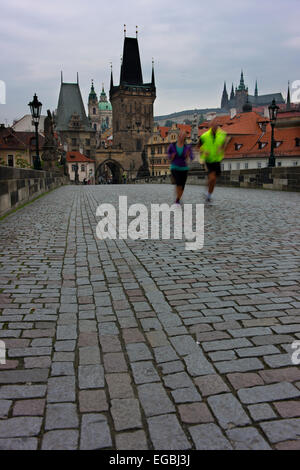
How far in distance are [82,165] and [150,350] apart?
305ft

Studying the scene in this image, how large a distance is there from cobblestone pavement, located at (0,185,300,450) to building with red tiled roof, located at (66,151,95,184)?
88.6 meters

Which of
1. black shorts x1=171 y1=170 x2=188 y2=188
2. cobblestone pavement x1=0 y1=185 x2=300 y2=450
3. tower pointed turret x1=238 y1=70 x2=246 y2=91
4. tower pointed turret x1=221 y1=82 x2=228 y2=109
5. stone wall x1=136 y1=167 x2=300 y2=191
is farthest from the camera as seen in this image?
tower pointed turret x1=221 y1=82 x2=228 y2=109

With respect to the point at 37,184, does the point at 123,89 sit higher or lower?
higher

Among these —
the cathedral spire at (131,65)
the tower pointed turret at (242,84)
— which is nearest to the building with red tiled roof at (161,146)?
the cathedral spire at (131,65)

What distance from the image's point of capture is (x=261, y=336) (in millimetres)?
3031

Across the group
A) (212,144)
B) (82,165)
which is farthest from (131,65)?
(212,144)

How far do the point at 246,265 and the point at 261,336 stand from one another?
2.07 metres

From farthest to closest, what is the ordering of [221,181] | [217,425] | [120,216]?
1. [221,181]
2. [120,216]
3. [217,425]

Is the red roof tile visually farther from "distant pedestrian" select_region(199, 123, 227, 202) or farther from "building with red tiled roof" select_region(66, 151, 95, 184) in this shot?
"distant pedestrian" select_region(199, 123, 227, 202)

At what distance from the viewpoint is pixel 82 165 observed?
306 ft

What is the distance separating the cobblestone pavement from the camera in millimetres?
2029

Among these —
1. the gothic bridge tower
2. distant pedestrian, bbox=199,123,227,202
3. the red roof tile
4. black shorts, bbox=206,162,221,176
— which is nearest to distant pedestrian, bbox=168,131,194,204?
distant pedestrian, bbox=199,123,227,202
